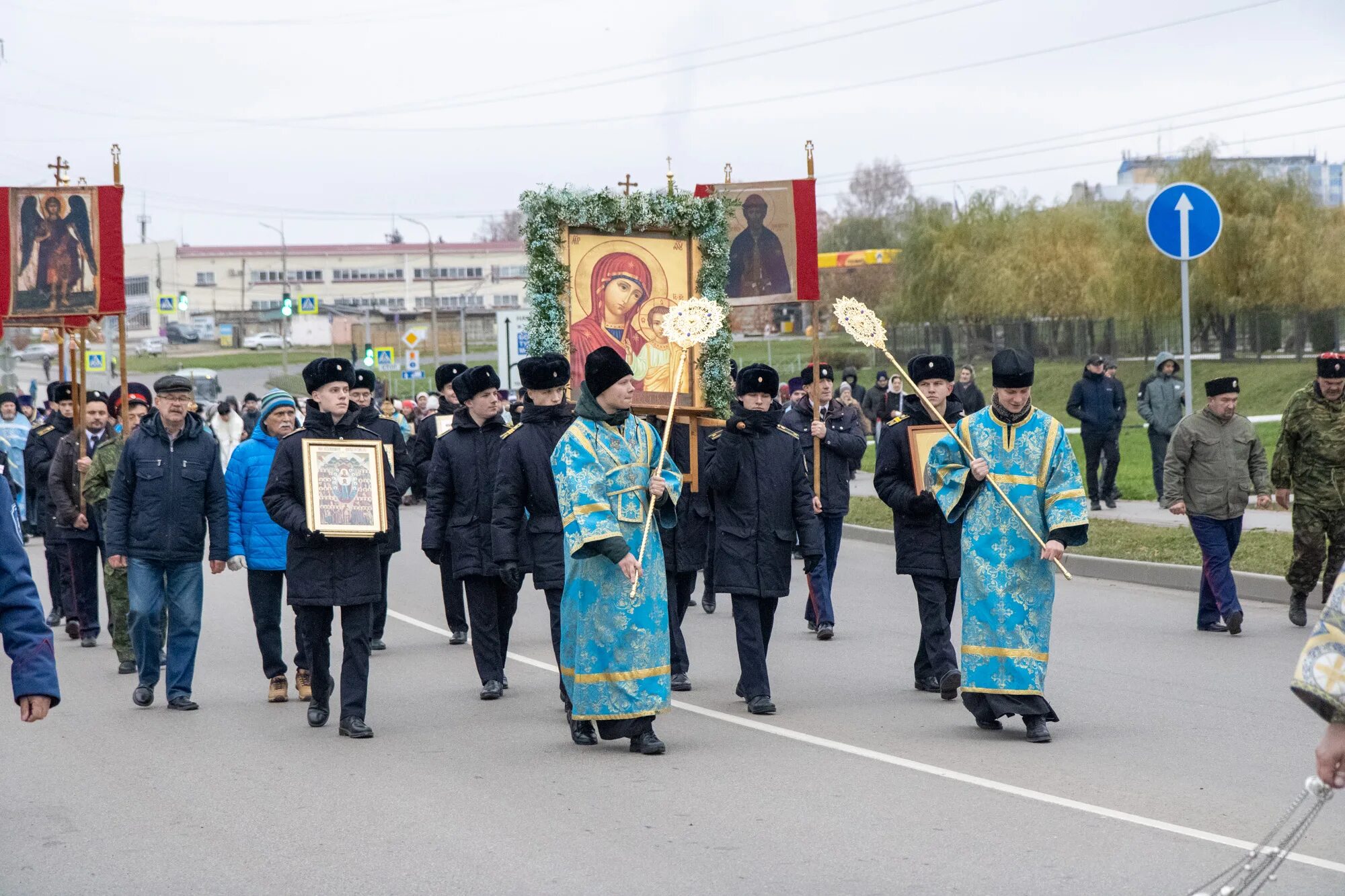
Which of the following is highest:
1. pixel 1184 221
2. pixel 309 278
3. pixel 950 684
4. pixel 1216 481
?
pixel 309 278

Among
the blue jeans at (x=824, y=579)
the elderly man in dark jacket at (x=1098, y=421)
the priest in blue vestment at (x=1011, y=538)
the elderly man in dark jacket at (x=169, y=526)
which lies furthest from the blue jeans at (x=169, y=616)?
the elderly man in dark jacket at (x=1098, y=421)

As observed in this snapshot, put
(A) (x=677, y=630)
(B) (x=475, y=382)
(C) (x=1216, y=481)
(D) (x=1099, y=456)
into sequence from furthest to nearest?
(D) (x=1099, y=456)
(C) (x=1216, y=481)
(B) (x=475, y=382)
(A) (x=677, y=630)

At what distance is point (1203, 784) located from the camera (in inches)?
292

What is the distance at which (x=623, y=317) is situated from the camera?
444 inches

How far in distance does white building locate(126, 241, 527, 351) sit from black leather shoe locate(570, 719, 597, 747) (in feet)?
354

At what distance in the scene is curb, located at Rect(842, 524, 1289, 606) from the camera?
13.9 meters

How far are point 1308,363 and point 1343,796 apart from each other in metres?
35.2

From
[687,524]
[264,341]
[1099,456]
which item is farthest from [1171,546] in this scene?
[264,341]

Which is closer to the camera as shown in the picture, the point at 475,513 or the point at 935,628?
the point at 935,628

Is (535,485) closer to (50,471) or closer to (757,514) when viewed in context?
(757,514)

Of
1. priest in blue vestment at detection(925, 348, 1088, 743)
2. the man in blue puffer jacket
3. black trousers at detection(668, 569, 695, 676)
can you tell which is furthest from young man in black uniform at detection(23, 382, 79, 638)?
priest in blue vestment at detection(925, 348, 1088, 743)

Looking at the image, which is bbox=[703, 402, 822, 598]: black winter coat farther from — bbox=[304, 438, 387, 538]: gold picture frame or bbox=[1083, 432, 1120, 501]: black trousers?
bbox=[1083, 432, 1120, 501]: black trousers

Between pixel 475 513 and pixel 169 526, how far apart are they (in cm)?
190

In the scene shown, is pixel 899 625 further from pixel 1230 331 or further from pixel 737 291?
pixel 1230 331
